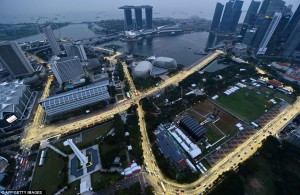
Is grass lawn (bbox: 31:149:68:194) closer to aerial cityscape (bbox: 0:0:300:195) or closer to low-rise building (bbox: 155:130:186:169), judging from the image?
aerial cityscape (bbox: 0:0:300:195)

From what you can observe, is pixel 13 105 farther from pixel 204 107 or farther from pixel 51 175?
pixel 204 107

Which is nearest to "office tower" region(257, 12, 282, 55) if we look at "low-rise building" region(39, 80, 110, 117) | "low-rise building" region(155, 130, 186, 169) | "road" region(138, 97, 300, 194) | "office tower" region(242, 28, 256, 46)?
"office tower" region(242, 28, 256, 46)

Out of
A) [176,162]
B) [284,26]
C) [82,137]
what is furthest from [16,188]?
[284,26]

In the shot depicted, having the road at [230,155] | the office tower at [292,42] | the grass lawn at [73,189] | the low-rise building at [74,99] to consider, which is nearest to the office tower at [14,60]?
the low-rise building at [74,99]

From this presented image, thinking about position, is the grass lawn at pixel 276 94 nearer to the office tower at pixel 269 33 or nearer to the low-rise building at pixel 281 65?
the low-rise building at pixel 281 65

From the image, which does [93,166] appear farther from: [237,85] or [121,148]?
[237,85]

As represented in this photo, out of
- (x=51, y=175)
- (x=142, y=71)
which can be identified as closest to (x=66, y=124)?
(x=51, y=175)
